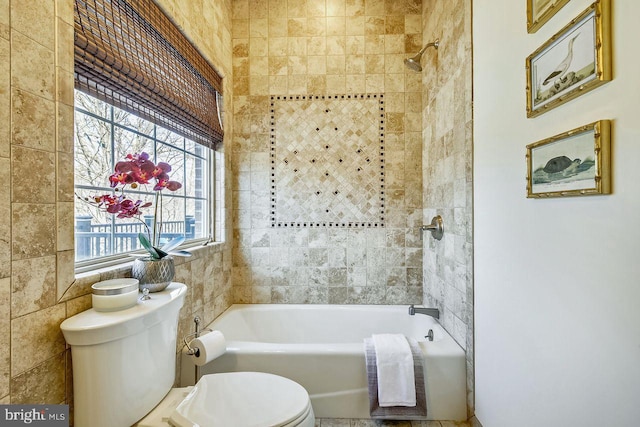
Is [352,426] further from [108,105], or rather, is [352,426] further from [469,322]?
[108,105]

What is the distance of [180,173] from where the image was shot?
1.91 metres

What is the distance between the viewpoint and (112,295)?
100 centimetres

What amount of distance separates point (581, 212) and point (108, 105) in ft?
5.82

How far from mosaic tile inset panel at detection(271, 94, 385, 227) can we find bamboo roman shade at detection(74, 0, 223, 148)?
2.07 ft

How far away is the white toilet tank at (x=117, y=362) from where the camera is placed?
92cm

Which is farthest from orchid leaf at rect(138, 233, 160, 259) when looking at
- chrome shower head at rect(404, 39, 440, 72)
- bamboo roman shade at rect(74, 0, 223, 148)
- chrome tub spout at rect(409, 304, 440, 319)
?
chrome shower head at rect(404, 39, 440, 72)

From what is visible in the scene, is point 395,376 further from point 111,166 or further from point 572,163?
point 111,166

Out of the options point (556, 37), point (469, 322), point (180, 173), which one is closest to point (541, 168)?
point (556, 37)

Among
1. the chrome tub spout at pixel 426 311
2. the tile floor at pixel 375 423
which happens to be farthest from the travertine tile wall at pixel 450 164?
the tile floor at pixel 375 423

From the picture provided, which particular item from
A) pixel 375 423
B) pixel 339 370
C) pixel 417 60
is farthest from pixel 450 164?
pixel 375 423

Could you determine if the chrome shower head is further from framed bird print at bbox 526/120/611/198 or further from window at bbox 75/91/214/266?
window at bbox 75/91/214/266

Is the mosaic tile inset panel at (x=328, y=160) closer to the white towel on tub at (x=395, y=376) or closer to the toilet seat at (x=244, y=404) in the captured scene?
the white towel on tub at (x=395, y=376)

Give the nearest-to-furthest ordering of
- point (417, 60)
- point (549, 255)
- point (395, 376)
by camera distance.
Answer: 1. point (549, 255)
2. point (395, 376)
3. point (417, 60)

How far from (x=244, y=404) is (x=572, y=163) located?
1.34 meters
